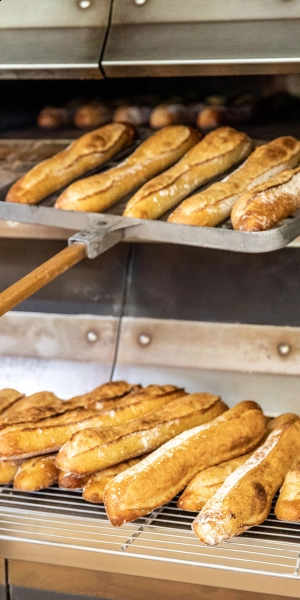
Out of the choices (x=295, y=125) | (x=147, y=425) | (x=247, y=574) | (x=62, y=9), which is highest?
(x=62, y=9)

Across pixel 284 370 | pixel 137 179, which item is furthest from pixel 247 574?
pixel 137 179

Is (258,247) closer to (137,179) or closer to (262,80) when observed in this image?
(137,179)

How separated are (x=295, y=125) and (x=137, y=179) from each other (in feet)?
1.62

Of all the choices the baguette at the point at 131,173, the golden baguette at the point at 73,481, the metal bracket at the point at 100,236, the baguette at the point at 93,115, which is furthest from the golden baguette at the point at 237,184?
the golden baguette at the point at 73,481

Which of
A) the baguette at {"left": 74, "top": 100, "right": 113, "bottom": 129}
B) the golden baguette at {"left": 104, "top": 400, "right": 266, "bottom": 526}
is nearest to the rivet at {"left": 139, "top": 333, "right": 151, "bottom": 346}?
the golden baguette at {"left": 104, "top": 400, "right": 266, "bottom": 526}

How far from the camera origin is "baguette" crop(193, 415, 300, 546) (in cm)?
150

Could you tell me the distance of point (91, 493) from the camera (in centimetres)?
171

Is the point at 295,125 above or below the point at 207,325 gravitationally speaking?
above

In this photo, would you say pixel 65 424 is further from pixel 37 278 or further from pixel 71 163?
pixel 71 163

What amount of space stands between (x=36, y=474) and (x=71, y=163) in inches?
32.1

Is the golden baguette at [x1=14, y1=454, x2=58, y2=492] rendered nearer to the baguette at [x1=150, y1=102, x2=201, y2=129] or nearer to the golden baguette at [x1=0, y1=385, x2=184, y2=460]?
the golden baguette at [x1=0, y1=385, x2=184, y2=460]

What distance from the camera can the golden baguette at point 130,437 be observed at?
1.72 metres

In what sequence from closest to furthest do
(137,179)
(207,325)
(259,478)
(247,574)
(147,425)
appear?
(247,574) < (259,478) < (147,425) < (137,179) < (207,325)

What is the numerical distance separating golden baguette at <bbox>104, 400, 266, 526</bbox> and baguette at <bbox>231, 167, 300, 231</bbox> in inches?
18.4
